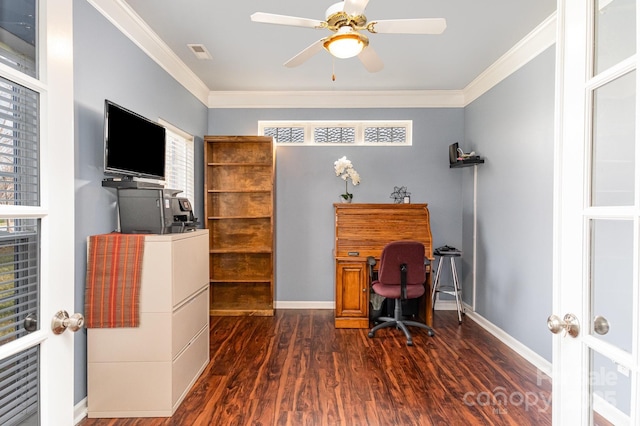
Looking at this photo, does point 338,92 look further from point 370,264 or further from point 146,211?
point 146,211

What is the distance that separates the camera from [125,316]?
1973mm

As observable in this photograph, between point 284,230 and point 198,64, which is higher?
point 198,64

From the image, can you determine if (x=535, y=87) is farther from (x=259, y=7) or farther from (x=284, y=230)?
(x=284, y=230)

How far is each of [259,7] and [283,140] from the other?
193cm

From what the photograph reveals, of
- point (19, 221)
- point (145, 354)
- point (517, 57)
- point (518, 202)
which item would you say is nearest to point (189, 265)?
point (145, 354)

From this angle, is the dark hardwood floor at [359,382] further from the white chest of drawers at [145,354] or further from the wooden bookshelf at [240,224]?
the wooden bookshelf at [240,224]

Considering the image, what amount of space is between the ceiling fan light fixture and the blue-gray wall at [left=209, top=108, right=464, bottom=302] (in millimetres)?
2366

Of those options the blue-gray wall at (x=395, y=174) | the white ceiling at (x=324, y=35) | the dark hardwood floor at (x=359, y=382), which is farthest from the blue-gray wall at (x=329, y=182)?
the dark hardwood floor at (x=359, y=382)

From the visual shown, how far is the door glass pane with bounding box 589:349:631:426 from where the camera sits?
0.76 metres

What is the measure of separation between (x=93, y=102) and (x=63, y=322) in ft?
5.69

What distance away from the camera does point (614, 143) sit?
82cm

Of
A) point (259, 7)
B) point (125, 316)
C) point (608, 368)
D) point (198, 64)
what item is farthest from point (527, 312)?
point (198, 64)

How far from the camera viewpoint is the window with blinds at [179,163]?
3.27 metres

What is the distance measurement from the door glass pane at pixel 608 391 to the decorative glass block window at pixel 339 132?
11.7ft
